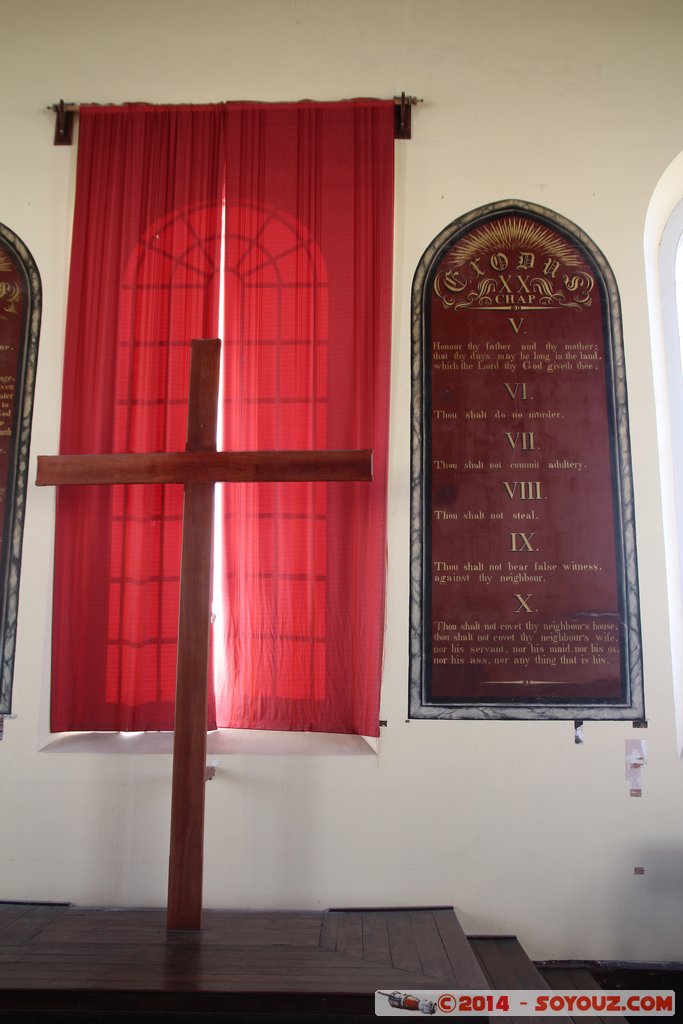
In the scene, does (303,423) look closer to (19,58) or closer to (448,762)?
(448,762)

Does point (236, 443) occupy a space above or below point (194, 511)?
above

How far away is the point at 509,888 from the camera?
12.0 ft

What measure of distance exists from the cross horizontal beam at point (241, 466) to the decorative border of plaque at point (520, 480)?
61 centimetres

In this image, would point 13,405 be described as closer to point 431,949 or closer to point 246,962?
point 246,962

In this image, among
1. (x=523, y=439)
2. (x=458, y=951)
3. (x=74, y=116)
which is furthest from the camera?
(x=74, y=116)

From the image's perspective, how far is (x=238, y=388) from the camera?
13.3ft

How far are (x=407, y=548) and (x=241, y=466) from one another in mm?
976

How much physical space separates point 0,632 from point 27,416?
1115 mm

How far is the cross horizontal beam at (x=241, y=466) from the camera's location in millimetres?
3447

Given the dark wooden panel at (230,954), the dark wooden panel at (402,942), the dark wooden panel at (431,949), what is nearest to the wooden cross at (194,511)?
the dark wooden panel at (230,954)

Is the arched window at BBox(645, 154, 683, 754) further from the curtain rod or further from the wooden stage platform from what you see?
the wooden stage platform

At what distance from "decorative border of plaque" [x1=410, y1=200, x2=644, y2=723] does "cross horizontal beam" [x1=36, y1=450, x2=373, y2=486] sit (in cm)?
61

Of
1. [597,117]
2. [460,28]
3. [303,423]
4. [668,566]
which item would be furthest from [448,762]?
[460,28]

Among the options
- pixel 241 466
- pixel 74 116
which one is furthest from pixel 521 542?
pixel 74 116
